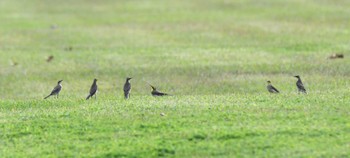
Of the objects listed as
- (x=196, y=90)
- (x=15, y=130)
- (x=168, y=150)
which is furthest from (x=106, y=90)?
(x=168, y=150)

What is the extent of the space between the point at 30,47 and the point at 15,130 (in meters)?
27.6

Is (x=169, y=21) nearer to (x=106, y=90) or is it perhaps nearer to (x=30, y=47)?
(x=30, y=47)

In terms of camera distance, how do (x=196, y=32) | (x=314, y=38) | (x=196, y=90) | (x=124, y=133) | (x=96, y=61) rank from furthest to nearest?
(x=196, y=32) < (x=314, y=38) < (x=96, y=61) < (x=196, y=90) < (x=124, y=133)

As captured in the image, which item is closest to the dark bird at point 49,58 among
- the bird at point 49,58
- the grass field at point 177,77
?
the bird at point 49,58

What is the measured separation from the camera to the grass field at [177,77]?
2200 centimetres

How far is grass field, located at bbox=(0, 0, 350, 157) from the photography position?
866 inches

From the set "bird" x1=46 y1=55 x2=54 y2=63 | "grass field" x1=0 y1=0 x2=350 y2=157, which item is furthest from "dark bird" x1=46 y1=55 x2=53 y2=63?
"grass field" x1=0 y1=0 x2=350 y2=157

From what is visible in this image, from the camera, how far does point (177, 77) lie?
3919cm

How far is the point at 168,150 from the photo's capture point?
21.3m

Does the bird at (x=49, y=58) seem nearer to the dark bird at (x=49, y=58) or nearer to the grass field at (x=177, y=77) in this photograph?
the dark bird at (x=49, y=58)

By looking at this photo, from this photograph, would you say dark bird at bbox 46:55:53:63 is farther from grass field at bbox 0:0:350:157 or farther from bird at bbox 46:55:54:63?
grass field at bbox 0:0:350:157

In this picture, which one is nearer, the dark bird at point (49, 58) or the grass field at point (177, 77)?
the grass field at point (177, 77)

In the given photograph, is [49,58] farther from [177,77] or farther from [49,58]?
[177,77]

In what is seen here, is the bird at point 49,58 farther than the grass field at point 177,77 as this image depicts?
Yes
